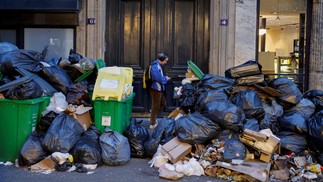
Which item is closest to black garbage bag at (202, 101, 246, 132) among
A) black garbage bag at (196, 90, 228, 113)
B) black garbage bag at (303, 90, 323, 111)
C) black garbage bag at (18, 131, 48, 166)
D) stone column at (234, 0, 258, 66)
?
black garbage bag at (196, 90, 228, 113)

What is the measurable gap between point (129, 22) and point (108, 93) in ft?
11.9

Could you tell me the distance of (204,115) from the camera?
6984 mm

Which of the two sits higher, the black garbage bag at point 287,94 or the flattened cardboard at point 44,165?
the black garbage bag at point 287,94

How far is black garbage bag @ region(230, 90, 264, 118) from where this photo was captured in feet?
A: 23.7

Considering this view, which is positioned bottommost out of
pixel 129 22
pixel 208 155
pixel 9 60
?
pixel 208 155

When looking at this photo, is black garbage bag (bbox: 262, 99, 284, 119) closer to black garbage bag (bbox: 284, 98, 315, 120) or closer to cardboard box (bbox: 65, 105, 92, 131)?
black garbage bag (bbox: 284, 98, 315, 120)

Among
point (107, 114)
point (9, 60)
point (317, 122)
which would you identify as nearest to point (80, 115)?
point (107, 114)

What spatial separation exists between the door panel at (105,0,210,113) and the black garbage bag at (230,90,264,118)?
10.5ft

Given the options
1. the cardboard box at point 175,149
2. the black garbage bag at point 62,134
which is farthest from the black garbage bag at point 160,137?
the black garbage bag at point 62,134

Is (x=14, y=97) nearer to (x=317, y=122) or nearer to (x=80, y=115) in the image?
(x=80, y=115)

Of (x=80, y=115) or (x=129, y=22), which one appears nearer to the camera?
(x=80, y=115)

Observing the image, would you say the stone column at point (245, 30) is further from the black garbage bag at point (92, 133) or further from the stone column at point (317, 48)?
the black garbage bag at point (92, 133)

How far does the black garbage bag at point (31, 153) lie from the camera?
6625 mm

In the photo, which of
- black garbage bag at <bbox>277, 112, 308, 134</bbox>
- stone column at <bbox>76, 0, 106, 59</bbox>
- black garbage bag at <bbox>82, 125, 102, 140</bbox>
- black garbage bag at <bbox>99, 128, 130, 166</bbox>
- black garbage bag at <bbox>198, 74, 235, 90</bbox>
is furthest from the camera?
stone column at <bbox>76, 0, 106, 59</bbox>
